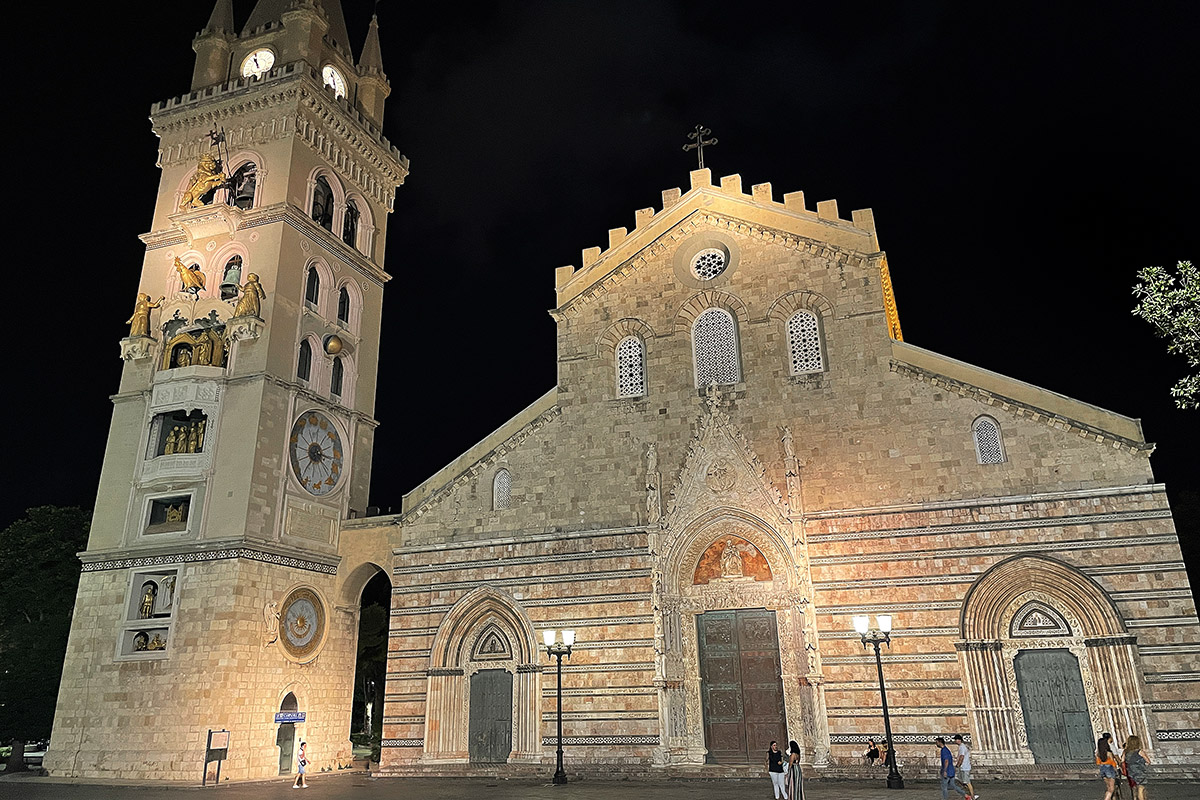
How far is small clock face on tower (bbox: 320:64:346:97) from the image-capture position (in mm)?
34344

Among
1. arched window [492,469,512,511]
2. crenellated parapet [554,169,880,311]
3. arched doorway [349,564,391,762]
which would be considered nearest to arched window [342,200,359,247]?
crenellated parapet [554,169,880,311]

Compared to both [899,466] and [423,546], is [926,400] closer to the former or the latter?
[899,466]

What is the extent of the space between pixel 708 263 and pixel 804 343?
4505 mm

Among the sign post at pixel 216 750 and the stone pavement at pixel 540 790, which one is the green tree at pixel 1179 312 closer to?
the stone pavement at pixel 540 790

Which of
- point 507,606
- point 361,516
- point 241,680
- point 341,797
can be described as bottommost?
point 341,797

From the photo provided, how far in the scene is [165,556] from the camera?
2630 cm

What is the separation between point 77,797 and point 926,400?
2481cm

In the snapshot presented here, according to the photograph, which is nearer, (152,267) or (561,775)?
(561,775)

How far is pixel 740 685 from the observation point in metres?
23.1

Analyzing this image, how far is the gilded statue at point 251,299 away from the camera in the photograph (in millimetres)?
28016

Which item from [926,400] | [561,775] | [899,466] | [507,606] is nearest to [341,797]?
[561,775]

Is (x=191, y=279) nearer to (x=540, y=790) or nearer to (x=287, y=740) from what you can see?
(x=287, y=740)

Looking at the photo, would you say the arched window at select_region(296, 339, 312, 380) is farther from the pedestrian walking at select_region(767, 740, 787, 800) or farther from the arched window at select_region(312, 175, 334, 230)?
Result: the pedestrian walking at select_region(767, 740, 787, 800)

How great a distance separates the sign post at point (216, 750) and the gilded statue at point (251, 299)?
13.5 m
